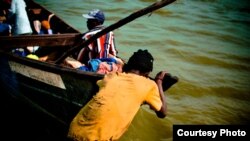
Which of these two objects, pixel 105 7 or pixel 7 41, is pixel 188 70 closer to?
pixel 7 41

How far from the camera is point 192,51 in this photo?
9.20 metres

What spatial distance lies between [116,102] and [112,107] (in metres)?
0.06

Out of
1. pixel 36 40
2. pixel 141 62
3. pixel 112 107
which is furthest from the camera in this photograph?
pixel 36 40

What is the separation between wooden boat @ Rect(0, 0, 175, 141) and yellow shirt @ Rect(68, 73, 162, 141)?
47 cm

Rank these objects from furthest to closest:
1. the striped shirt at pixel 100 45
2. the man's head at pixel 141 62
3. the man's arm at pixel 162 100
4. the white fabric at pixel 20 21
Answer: the white fabric at pixel 20 21 < the striped shirt at pixel 100 45 < the man's arm at pixel 162 100 < the man's head at pixel 141 62

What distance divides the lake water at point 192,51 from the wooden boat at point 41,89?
1.16m

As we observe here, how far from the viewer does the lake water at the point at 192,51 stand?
5816 mm

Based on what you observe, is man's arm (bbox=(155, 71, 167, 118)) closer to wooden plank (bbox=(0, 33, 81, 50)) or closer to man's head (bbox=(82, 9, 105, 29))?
man's head (bbox=(82, 9, 105, 29))

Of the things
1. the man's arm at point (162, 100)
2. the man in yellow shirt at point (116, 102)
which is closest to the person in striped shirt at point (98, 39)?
the man's arm at point (162, 100)

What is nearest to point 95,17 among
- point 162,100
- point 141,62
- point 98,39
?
point 98,39

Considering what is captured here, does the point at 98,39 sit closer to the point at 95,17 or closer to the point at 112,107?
the point at 95,17

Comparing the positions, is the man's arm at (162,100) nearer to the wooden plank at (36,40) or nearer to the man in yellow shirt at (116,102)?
the man in yellow shirt at (116,102)

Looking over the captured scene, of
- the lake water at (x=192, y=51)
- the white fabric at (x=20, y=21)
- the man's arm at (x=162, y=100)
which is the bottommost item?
the lake water at (x=192, y=51)

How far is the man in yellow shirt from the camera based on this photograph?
2.98 metres
